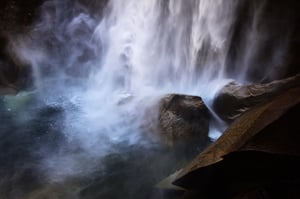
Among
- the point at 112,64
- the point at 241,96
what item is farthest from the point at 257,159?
the point at 112,64

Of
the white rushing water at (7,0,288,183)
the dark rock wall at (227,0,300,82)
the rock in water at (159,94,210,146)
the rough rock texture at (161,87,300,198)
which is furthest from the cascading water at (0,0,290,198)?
the rough rock texture at (161,87,300,198)

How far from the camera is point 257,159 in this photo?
11.0ft

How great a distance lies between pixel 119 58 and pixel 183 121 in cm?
370

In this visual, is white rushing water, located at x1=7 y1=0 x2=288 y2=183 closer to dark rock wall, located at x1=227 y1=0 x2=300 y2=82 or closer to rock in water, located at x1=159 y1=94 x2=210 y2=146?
dark rock wall, located at x1=227 y1=0 x2=300 y2=82

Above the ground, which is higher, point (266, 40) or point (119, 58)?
point (119, 58)

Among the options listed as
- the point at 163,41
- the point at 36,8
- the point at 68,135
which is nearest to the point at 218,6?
the point at 163,41

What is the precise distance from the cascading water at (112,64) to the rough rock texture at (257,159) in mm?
1406

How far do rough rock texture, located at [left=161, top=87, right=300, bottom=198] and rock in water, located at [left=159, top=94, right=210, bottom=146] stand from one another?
1.60 m

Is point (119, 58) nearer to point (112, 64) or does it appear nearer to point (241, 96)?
point (112, 64)

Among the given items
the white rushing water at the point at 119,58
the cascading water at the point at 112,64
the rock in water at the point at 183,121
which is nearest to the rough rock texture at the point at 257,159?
the cascading water at the point at 112,64

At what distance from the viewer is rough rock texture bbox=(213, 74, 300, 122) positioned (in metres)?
5.53

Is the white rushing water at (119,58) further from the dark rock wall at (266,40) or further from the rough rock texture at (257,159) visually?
the rough rock texture at (257,159)

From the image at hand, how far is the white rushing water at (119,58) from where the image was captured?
6418 mm

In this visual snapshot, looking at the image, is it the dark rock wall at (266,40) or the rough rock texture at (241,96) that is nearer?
the rough rock texture at (241,96)
